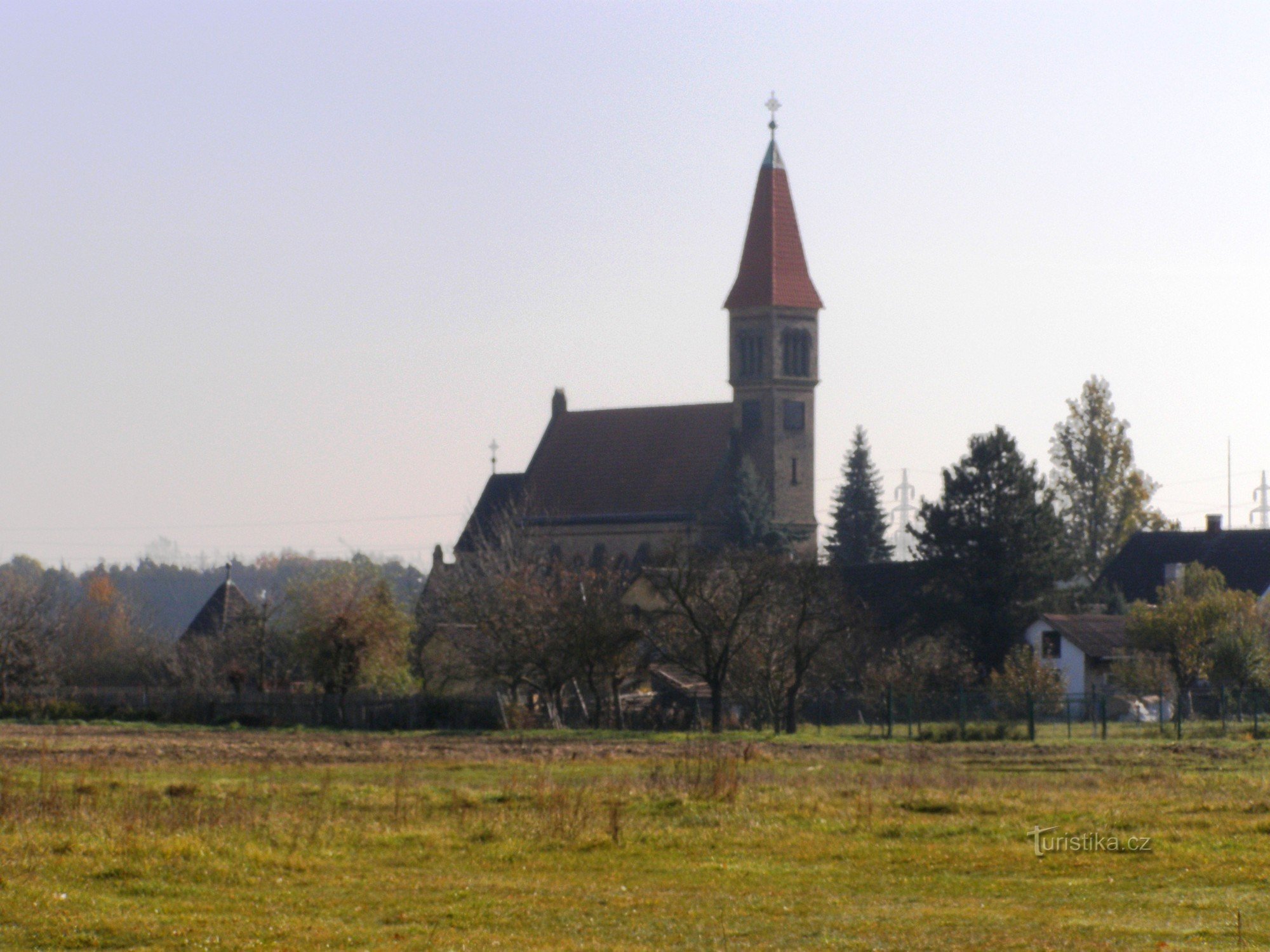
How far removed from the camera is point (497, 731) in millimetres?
47281

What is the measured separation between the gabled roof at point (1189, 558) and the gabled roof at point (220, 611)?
1500 inches

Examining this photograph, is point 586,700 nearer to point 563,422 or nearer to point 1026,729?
point 1026,729

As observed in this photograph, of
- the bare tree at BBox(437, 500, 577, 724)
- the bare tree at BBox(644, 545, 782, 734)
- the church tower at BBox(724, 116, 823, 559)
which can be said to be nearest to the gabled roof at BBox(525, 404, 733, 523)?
the church tower at BBox(724, 116, 823, 559)

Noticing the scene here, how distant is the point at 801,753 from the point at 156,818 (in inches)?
752

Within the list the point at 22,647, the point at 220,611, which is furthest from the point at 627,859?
the point at 220,611

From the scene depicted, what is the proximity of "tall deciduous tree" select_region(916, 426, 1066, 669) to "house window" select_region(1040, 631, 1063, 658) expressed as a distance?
1.45 m

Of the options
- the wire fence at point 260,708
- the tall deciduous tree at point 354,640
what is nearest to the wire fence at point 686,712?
the wire fence at point 260,708

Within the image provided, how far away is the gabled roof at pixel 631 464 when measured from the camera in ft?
316

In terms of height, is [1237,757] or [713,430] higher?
[713,430]

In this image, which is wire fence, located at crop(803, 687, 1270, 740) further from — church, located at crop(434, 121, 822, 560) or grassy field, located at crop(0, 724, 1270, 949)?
church, located at crop(434, 121, 822, 560)

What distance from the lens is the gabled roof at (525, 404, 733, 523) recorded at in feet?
316

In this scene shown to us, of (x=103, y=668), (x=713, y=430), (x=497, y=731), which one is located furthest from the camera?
(x=713, y=430)

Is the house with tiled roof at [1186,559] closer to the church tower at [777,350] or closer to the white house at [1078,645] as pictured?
the white house at [1078,645]

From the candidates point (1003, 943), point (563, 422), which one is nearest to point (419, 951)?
point (1003, 943)
